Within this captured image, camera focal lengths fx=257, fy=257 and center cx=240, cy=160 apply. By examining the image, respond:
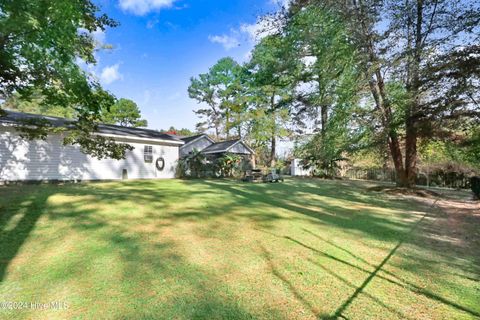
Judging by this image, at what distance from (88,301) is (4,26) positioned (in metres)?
5.37

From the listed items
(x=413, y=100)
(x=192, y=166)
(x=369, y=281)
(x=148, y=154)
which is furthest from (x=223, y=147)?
(x=369, y=281)

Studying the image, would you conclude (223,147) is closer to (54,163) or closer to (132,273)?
(54,163)

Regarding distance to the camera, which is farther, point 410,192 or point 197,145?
point 197,145

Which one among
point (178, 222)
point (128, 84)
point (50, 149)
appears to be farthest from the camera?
point (128, 84)

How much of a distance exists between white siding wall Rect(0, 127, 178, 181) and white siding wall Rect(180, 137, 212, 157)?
597 centimetres

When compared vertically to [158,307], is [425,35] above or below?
above

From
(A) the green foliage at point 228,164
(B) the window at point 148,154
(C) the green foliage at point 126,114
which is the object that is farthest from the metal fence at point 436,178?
(C) the green foliage at point 126,114

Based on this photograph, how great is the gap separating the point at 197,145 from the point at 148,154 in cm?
732

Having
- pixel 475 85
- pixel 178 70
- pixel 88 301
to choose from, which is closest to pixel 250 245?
pixel 88 301

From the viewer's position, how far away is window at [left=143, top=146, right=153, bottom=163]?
646 inches

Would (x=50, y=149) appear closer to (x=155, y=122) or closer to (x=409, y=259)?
(x=409, y=259)

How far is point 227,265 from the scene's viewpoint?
11.6 feet

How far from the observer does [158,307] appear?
8.52ft

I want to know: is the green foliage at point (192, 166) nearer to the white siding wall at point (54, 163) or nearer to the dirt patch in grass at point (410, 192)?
the white siding wall at point (54, 163)
